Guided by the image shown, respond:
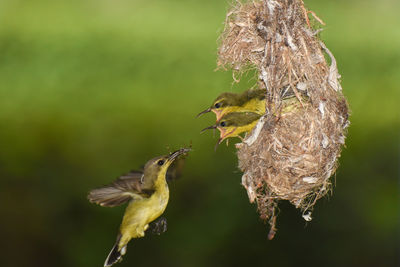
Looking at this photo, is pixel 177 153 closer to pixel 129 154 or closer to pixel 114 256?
pixel 114 256

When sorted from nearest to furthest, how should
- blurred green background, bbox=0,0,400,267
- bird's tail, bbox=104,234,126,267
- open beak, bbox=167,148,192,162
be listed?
open beak, bbox=167,148,192,162 → bird's tail, bbox=104,234,126,267 → blurred green background, bbox=0,0,400,267

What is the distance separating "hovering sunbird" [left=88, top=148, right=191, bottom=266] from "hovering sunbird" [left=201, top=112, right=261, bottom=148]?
0.45 feet

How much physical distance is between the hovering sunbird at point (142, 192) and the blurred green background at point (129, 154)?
5.10 ft

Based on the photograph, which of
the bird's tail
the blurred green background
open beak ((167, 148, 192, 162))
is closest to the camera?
open beak ((167, 148, 192, 162))

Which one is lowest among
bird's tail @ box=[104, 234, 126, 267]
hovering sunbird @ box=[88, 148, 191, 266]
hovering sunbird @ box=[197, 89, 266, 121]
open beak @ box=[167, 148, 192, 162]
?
bird's tail @ box=[104, 234, 126, 267]

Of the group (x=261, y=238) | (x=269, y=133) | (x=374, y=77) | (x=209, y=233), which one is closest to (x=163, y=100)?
(x=209, y=233)

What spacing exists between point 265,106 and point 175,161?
382 millimetres

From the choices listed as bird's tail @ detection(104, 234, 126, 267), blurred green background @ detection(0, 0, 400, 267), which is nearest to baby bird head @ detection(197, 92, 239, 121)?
bird's tail @ detection(104, 234, 126, 267)

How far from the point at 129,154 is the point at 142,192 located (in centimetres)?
171

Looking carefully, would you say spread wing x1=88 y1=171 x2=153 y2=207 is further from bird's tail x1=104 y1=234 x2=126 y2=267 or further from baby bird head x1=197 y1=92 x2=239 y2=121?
baby bird head x1=197 y1=92 x2=239 y2=121

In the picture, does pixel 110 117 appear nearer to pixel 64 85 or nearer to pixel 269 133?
pixel 64 85

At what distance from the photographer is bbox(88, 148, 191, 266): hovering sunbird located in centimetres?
170

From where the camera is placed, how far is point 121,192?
5.74 feet

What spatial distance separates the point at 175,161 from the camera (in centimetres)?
183
